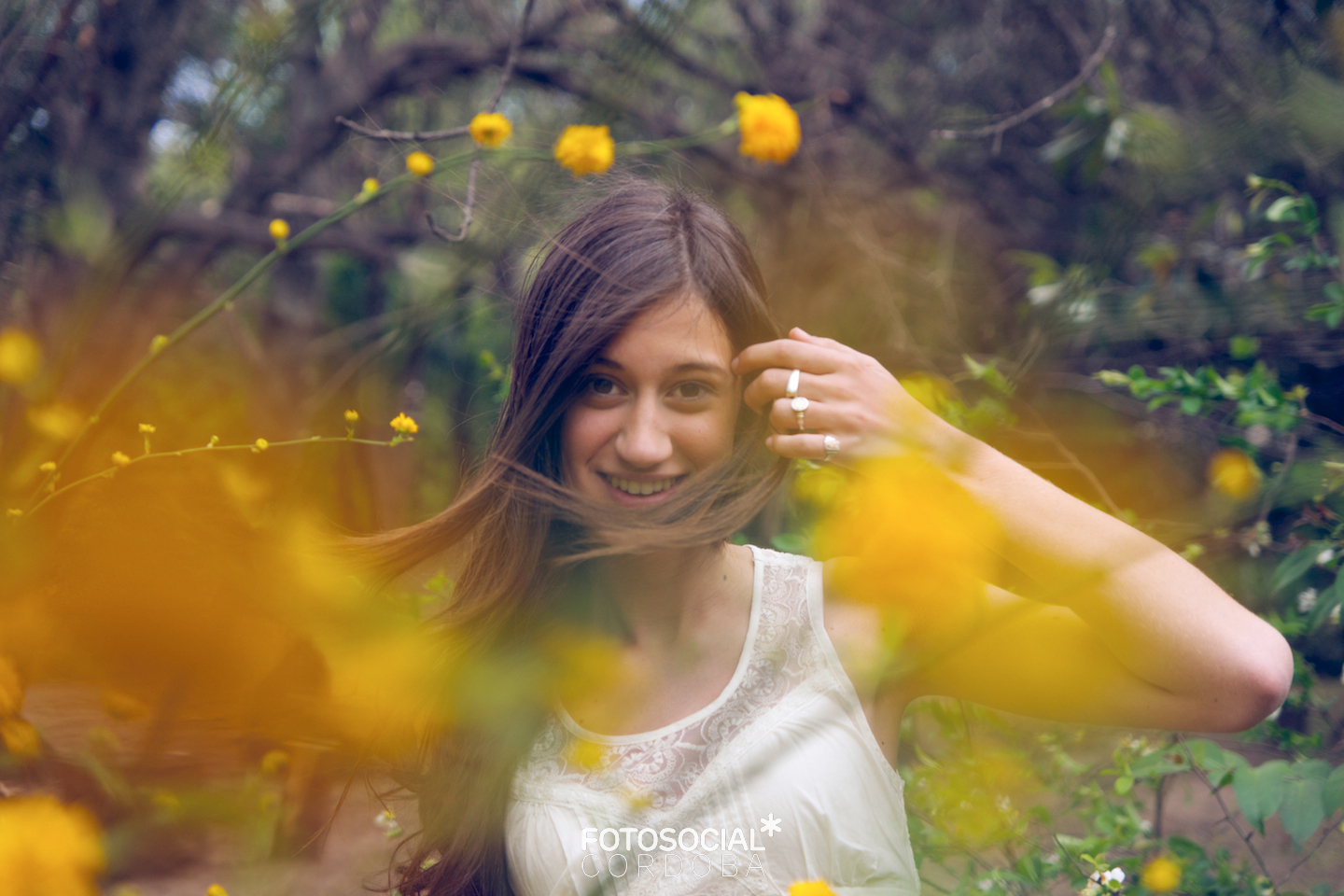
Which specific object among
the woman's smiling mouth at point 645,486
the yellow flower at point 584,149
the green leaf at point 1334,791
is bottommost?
the green leaf at point 1334,791

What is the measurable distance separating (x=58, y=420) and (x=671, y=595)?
0.71m

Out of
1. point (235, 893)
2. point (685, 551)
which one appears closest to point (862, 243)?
point (685, 551)

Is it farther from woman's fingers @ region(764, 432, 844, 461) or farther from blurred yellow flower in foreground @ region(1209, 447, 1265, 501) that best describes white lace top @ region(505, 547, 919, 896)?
blurred yellow flower in foreground @ region(1209, 447, 1265, 501)

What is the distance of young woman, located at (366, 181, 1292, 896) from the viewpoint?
1.94 feet

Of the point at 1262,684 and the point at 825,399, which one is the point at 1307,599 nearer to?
the point at 1262,684

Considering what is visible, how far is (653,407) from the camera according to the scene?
0.70 meters

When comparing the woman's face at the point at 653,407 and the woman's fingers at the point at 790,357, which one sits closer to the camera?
the woman's fingers at the point at 790,357

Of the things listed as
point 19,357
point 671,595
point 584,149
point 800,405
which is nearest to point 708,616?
point 671,595

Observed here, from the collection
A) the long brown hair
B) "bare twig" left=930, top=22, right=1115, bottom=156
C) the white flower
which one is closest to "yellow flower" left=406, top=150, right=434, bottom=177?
the long brown hair

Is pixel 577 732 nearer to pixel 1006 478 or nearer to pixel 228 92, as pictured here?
pixel 1006 478

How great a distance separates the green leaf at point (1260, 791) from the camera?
547mm

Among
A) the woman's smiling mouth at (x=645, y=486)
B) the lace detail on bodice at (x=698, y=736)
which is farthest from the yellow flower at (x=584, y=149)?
the lace detail on bodice at (x=698, y=736)

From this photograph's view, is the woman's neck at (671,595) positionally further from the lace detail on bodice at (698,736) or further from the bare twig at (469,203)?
the bare twig at (469,203)

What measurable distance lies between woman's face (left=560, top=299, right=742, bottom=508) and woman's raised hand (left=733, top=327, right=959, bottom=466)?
10 cm
